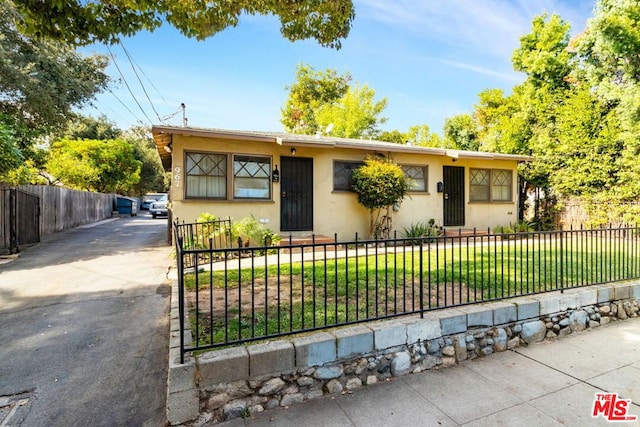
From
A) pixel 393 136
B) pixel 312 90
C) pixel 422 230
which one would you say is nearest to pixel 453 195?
pixel 422 230

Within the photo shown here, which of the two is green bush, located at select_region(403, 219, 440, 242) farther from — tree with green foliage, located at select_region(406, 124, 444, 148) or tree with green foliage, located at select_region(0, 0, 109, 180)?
tree with green foliage, located at select_region(406, 124, 444, 148)

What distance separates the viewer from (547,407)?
2.71 meters

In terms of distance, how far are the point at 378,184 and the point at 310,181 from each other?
6.32 feet

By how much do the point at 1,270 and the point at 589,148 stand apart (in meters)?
17.4

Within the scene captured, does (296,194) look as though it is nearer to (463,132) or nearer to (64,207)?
(64,207)

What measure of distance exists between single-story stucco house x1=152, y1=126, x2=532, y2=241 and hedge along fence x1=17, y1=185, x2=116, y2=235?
6.10 m

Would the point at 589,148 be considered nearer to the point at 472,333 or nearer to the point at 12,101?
the point at 472,333

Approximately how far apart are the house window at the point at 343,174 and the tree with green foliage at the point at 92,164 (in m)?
19.4

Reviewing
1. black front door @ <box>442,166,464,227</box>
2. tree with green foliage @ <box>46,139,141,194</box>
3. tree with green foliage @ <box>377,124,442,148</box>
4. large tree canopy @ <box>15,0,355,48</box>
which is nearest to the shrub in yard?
large tree canopy @ <box>15,0,355,48</box>

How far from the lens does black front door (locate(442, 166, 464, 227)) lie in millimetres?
11258

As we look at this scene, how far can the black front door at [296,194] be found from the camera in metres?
9.13

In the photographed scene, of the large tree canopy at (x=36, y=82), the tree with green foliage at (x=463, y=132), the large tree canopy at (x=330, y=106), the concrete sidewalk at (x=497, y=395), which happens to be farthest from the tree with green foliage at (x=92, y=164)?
the concrete sidewalk at (x=497, y=395)

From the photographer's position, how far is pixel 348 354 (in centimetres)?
296

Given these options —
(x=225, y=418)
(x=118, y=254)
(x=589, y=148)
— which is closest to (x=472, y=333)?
(x=225, y=418)
